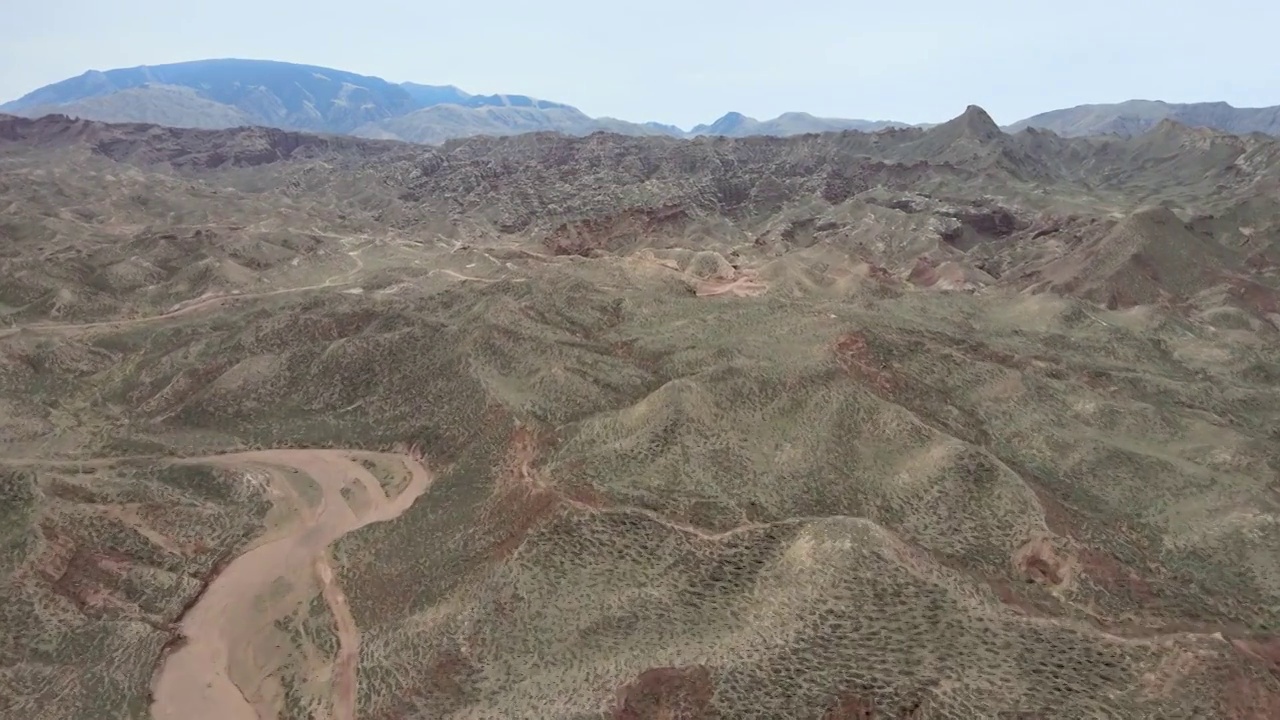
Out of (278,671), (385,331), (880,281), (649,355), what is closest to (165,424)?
(385,331)

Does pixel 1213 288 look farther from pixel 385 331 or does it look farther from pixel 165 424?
pixel 165 424

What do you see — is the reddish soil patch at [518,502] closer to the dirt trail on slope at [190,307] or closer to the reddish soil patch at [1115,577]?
the reddish soil patch at [1115,577]

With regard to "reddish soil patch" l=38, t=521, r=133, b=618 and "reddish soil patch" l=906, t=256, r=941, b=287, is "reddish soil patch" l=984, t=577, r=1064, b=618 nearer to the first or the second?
"reddish soil patch" l=38, t=521, r=133, b=618

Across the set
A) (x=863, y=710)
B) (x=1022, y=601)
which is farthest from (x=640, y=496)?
(x=1022, y=601)

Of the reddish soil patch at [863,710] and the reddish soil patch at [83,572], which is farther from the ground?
the reddish soil patch at [863,710]

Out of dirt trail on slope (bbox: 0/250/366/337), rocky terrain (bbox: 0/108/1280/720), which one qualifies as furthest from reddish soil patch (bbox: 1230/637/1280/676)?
dirt trail on slope (bbox: 0/250/366/337)

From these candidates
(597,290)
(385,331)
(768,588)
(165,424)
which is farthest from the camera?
(597,290)

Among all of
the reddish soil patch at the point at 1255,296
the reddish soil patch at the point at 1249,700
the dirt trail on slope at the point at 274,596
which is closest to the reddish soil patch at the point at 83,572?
the dirt trail on slope at the point at 274,596
